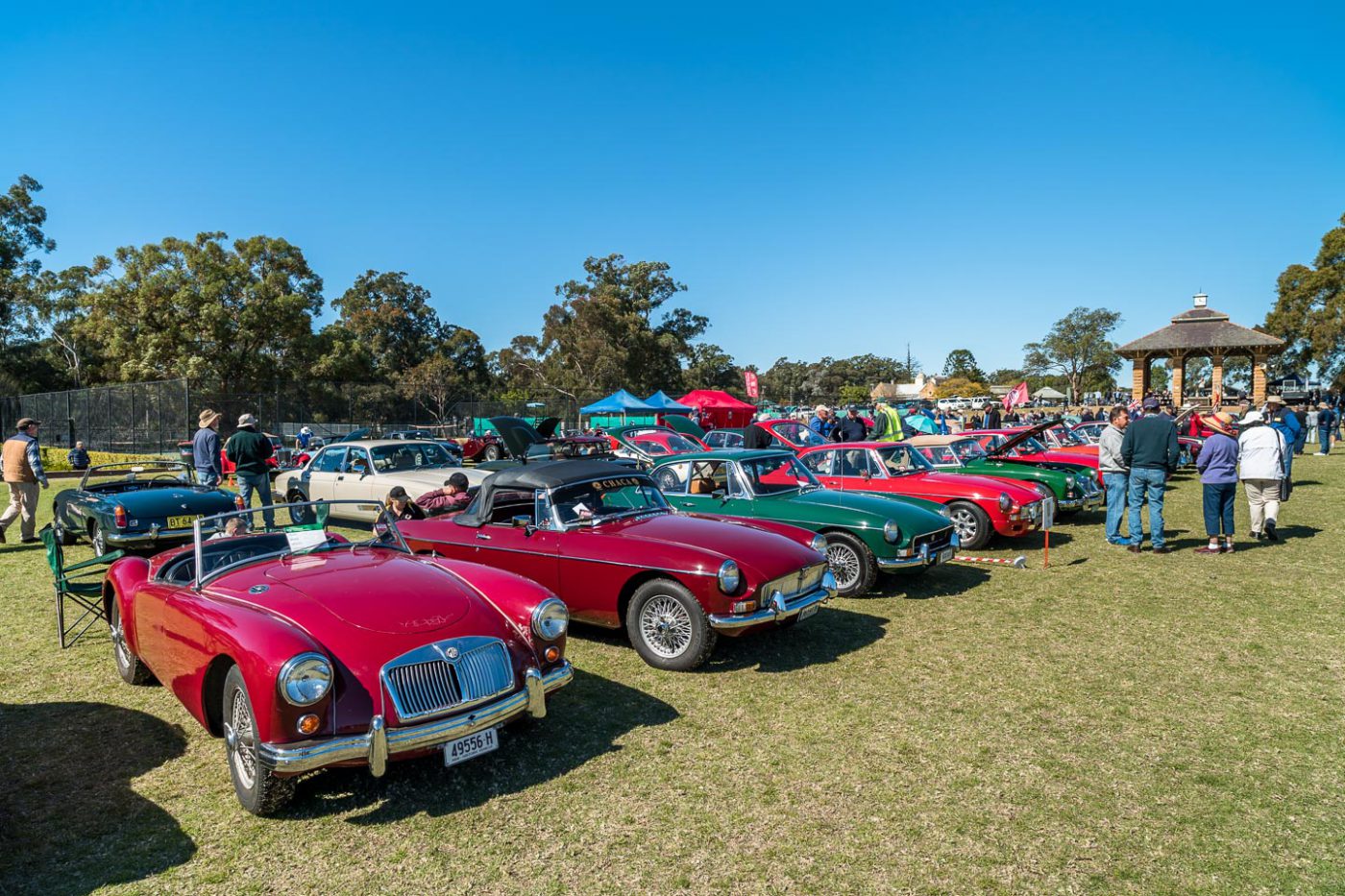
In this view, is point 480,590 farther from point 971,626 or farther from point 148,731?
point 971,626

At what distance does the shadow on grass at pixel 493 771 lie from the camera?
156 inches

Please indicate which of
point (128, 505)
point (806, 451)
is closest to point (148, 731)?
point (128, 505)

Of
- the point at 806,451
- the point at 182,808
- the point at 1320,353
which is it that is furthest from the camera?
the point at 1320,353

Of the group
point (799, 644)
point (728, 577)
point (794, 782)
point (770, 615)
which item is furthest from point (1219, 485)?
point (794, 782)

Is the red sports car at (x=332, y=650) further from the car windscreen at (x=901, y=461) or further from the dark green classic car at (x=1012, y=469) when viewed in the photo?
the dark green classic car at (x=1012, y=469)

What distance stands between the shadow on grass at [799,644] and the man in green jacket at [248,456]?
24.9 ft

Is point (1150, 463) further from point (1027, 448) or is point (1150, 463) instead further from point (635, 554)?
point (635, 554)

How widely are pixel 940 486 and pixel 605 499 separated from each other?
18.1 feet

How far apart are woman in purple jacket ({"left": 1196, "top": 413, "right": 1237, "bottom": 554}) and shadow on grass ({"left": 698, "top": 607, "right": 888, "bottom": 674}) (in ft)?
18.3

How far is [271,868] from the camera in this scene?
11.3 feet

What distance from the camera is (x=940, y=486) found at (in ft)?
34.1

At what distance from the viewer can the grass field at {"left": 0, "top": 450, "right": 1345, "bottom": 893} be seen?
3375 millimetres

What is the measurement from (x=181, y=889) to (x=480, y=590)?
2.10m

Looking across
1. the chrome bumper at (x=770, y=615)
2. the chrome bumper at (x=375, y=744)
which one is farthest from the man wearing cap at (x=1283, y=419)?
the chrome bumper at (x=375, y=744)
